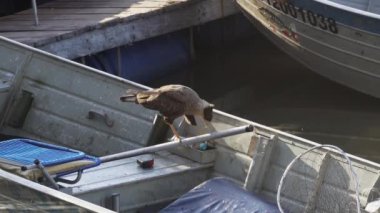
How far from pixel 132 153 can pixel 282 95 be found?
18.0 ft

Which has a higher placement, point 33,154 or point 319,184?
point 33,154

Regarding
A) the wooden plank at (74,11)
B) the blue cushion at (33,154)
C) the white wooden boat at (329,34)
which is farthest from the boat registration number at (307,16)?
the blue cushion at (33,154)

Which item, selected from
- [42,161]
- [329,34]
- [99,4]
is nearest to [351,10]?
[329,34]

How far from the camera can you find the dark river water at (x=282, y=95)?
356 inches

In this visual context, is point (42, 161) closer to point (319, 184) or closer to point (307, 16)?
point (319, 184)

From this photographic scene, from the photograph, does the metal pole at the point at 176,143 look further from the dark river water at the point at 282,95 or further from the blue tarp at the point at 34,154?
the dark river water at the point at 282,95

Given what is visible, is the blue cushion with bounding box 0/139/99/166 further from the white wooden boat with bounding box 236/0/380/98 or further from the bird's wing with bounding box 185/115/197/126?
the white wooden boat with bounding box 236/0/380/98

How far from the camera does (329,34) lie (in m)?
9.26

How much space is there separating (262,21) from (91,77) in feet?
14.4

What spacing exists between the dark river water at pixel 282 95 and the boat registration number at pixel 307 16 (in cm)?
114

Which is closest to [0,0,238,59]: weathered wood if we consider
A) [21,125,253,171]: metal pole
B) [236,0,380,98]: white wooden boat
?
[236,0,380,98]: white wooden boat

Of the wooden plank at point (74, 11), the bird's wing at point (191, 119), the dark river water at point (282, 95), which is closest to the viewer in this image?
the bird's wing at point (191, 119)

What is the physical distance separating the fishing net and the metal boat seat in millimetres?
1291

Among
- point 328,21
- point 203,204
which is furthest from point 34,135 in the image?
point 328,21
